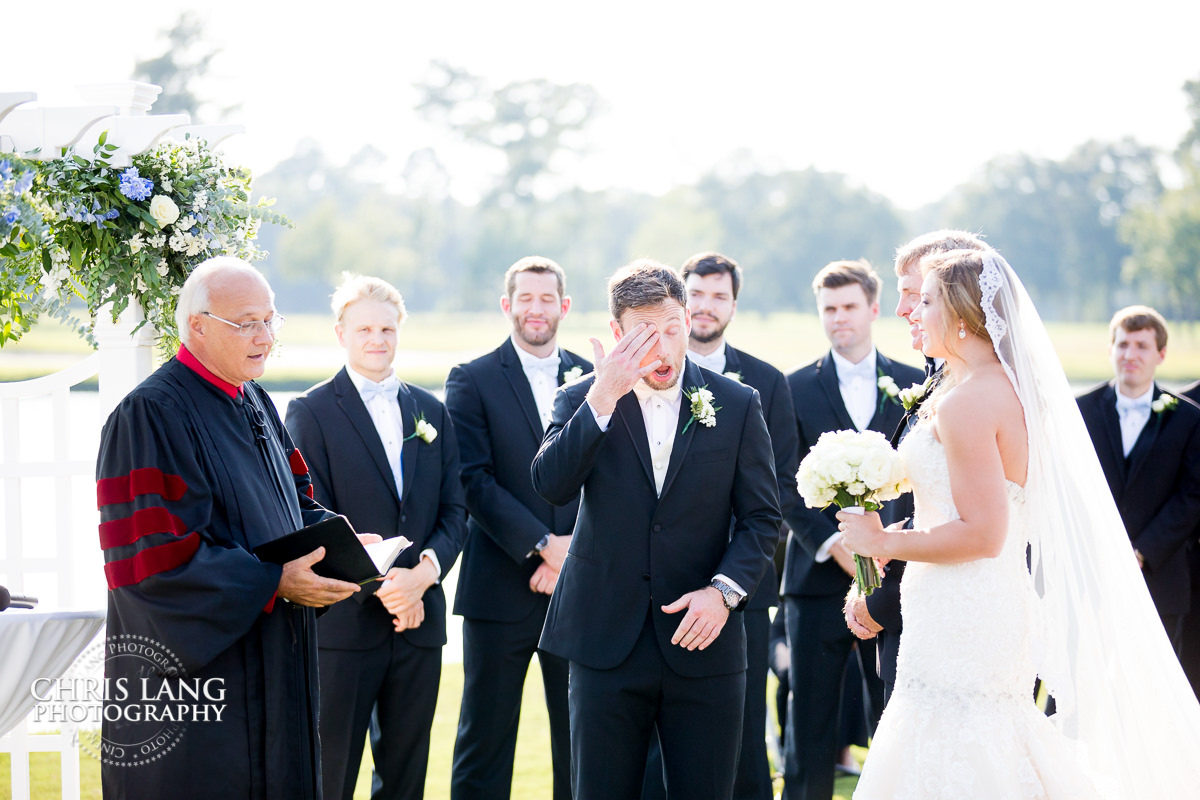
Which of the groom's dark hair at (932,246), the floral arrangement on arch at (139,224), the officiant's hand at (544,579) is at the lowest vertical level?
the officiant's hand at (544,579)

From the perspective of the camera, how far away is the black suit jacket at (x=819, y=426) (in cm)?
534

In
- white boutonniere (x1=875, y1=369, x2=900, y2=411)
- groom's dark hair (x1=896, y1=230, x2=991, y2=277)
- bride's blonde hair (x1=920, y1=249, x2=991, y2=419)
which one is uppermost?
groom's dark hair (x1=896, y1=230, x2=991, y2=277)

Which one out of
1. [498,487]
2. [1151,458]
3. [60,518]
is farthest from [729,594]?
[1151,458]

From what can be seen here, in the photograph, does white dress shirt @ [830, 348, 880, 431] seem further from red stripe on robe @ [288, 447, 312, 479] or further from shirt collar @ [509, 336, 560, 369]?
red stripe on robe @ [288, 447, 312, 479]

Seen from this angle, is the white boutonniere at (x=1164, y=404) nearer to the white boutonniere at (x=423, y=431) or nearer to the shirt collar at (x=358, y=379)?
the white boutonniere at (x=423, y=431)

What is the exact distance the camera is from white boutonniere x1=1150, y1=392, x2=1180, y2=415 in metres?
6.19

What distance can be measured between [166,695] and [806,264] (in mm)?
58409

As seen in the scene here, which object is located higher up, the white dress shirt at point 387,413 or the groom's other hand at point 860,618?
the white dress shirt at point 387,413

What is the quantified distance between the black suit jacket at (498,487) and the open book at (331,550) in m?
1.56

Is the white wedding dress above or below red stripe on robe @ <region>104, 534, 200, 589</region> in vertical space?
below

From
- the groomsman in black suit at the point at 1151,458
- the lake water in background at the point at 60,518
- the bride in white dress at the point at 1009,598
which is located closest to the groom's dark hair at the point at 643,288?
the bride in white dress at the point at 1009,598

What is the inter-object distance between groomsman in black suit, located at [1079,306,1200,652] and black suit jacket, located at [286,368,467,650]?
380cm

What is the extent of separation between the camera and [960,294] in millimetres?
3459

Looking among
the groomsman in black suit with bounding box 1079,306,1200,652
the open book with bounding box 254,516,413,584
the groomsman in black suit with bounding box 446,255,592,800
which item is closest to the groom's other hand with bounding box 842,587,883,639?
the groomsman in black suit with bounding box 446,255,592,800
